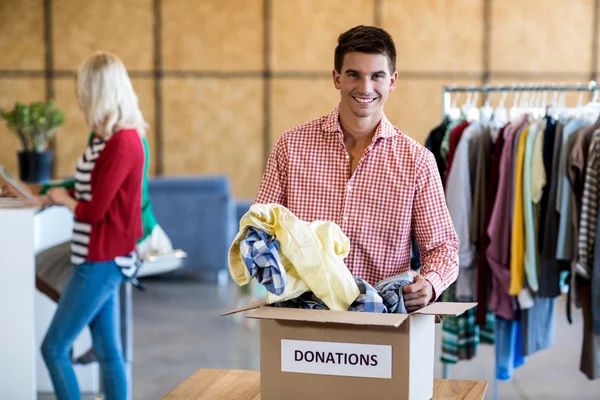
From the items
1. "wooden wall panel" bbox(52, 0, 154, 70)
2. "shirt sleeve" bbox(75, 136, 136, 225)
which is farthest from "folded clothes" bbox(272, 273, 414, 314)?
"wooden wall panel" bbox(52, 0, 154, 70)

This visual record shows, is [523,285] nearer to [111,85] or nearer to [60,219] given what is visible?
[111,85]

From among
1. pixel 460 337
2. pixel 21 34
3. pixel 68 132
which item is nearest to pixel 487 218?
pixel 460 337

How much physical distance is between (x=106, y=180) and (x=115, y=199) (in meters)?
0.10

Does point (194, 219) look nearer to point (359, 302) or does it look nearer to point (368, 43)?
point (368, 43)

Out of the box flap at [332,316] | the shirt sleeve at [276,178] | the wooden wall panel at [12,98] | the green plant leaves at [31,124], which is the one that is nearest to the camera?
A: the box flap at [332,316]

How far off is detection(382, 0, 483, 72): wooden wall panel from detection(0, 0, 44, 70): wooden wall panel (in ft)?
11.1

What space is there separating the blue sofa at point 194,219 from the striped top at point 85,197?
355cm

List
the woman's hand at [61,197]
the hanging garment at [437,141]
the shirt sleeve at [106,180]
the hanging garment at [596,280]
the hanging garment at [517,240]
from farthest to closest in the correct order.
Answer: the hanging garment at [437,141] < the hanging garment at [517,240] < the hanging garment at [596,280] < the woman's hand at [61,197] < the shirt sleeve at [106,180]

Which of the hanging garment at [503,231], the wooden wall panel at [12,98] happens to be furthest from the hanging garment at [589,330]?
the wooden wall panel at [12,98]

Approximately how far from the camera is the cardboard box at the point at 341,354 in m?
1.65

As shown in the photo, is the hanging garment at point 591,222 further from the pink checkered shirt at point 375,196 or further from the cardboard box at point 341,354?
the cardboard box at point 341,354

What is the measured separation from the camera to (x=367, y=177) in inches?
83.9

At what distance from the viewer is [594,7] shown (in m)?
8.00

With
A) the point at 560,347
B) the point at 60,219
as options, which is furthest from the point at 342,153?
the point at 560,347
